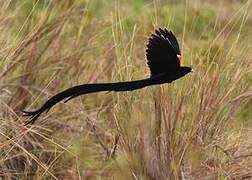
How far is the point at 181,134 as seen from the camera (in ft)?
6.76

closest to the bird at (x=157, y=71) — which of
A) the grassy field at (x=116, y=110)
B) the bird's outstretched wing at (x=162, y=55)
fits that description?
the bird's outstretched wing at (x=162, y=55)

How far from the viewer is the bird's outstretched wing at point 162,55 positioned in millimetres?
1562

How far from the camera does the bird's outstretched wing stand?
156cm

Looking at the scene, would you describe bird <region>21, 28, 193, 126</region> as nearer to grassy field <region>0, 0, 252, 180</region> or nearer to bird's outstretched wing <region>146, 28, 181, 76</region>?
bird's outstretched wing <region>146, 28, 181, 76</region>

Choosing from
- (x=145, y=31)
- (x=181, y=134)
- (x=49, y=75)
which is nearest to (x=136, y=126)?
(x=181, y=134)

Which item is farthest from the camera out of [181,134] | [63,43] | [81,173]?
[63,43]

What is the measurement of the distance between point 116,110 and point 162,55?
0.59 meters

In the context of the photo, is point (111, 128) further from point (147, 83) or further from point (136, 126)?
point (147, 83)

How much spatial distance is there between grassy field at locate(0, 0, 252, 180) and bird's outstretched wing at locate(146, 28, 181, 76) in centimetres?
49

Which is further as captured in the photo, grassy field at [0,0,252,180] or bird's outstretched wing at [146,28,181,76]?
grassy field at [0,0,252,180]

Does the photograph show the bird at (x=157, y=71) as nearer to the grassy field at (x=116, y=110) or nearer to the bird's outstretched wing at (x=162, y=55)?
the bird's outstretched wing at (x=162, y=55)

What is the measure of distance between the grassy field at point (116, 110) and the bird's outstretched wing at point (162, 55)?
494 mm

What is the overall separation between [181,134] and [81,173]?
0.37 metres

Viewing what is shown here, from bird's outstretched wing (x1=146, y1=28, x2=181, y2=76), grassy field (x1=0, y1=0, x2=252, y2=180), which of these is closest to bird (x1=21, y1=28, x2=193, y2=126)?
bird's outstretched wing (x1=146, y1=28, x2=181, y2=76)
